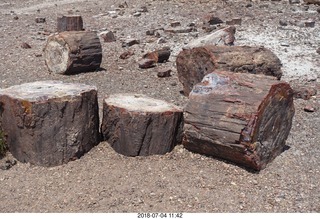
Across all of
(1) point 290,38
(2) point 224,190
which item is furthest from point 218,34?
(2) point 224,190

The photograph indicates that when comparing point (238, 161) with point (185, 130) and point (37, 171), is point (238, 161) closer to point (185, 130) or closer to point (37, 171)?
point (185, 130)

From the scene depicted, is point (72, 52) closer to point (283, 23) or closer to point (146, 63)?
point (146, 63)

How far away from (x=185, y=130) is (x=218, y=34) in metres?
3.77

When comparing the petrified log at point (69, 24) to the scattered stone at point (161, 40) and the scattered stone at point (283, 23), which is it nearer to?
the scattered stone at point (161, 40)

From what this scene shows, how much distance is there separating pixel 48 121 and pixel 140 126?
0.86m

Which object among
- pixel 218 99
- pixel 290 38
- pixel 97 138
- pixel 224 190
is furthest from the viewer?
pixel 290 38

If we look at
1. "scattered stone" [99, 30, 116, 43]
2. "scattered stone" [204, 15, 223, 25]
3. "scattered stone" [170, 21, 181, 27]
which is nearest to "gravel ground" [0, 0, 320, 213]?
"scattered stone" [99, 30, 116, 43]

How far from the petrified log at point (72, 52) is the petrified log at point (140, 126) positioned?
3.05m

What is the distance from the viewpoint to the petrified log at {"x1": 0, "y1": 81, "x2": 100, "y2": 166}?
4.46m

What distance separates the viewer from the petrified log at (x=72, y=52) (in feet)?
25.4

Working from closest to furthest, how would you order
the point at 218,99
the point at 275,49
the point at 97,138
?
1. the point at 218,99
2. the point at 97,138
3. the point at 275,49

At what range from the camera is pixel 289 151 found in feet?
16.8

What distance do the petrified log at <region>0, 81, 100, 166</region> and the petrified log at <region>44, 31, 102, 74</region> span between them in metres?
2.97

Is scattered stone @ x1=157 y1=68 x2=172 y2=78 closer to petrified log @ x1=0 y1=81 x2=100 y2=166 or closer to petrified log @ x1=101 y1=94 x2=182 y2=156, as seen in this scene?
petrified log @ x1=101 y1=94 x2=182 y2=156
